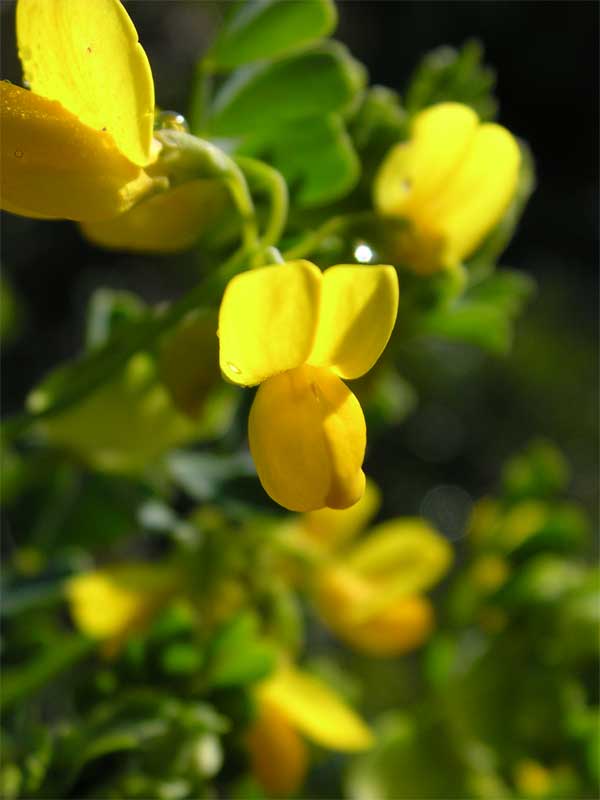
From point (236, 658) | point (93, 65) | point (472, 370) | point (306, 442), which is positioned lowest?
point (472, 370)

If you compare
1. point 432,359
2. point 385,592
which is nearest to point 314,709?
point 385,592

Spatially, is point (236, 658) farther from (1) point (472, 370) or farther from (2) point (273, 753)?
(1) point (472, 370)

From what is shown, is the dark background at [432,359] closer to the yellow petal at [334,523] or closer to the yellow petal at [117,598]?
the yellow petal at [334,523]

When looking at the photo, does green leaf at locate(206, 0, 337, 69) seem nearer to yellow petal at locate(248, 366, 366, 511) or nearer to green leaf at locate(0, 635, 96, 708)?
yellow petal at locate(248, 366, 366, 511)

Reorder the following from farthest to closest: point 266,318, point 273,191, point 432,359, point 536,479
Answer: point 432,359 → point 536,479 → point 273,191 → point 266,318

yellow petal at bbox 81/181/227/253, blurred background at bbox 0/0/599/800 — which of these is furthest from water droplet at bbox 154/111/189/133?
blurred background at bbox 0/0/599/800

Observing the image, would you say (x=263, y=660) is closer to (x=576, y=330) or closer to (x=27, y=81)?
(x=27, y=81)

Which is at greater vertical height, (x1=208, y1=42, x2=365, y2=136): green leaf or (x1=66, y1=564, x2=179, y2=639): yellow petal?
(x1=208, y1=42, x2=365, y2=136): green leaf
